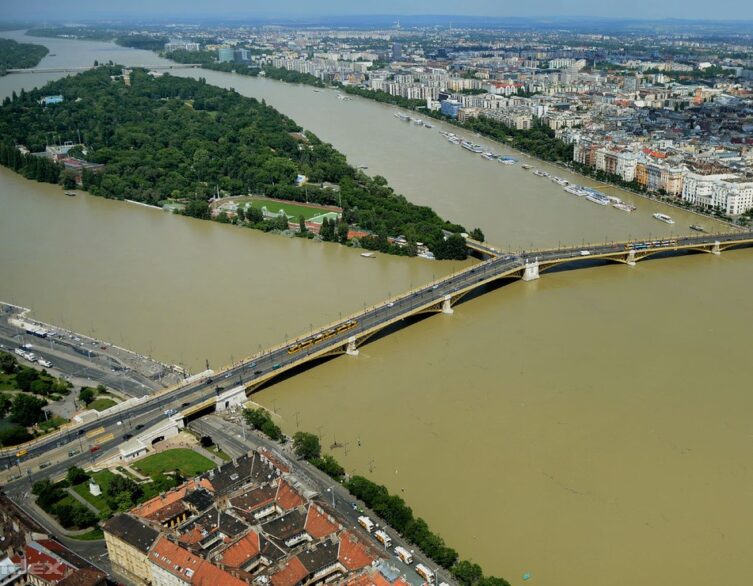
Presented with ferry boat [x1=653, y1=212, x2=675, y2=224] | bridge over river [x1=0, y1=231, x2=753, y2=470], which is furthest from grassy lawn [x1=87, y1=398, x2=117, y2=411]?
ferry boat [x1=653, y1=212, x2=675, y2=224]

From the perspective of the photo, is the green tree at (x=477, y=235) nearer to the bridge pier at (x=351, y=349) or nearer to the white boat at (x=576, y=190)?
the white boat at (x=576, y=190)

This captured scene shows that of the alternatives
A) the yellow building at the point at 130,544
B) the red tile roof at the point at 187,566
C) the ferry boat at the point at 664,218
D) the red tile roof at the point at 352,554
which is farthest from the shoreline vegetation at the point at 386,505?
the ferry boat at the point at 664,218

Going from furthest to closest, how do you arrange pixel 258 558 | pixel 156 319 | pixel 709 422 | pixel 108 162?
pixel 108 162 < pixel 156 319 < pixel 709 422 < pixel 258 558

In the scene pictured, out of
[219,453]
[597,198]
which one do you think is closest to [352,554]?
[219,453]

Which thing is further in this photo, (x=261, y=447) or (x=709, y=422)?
(x=709, y=422)

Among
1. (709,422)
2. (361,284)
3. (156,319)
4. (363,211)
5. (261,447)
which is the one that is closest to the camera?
(261,447)

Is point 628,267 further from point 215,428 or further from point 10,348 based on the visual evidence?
point 10,348

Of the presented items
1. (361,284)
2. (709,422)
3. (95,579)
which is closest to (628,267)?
(361,284)
